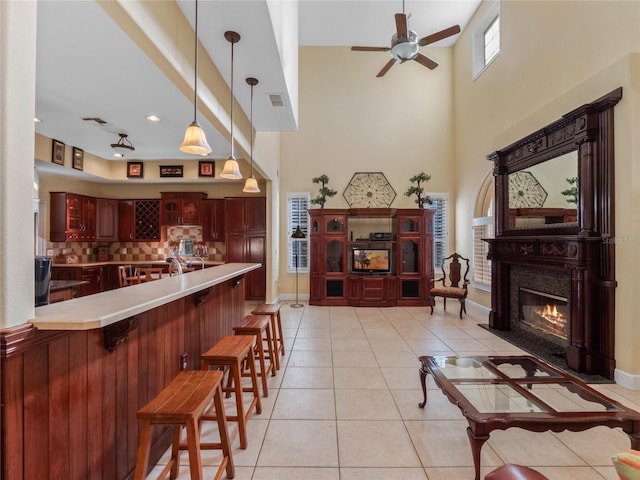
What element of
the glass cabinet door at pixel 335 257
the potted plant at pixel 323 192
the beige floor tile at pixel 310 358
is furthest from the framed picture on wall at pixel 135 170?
the beige floor tile at pixel 310 358

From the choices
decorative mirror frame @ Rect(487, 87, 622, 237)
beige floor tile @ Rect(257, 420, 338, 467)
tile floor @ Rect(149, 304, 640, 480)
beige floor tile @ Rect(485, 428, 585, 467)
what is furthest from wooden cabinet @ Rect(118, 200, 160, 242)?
decorative mirror frame @ Rect(487, 87, 622, 237)

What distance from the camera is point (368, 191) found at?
7.11m

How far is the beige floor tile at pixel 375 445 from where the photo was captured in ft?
6.35

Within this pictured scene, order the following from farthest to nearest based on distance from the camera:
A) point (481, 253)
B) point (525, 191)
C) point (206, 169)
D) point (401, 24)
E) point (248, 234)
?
point (248, 234), point (206, 169), point (481, 253), point (525, 191), point (401, 24)

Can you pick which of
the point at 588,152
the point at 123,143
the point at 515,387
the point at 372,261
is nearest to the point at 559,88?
the point at 588,152

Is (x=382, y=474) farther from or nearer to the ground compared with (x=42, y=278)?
nearer to the ground

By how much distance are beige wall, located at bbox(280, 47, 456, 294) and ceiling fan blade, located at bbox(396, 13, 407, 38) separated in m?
3.21

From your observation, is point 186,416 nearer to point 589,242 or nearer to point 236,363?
point 236,363

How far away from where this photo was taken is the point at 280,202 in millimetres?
7176

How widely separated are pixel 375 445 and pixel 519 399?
38.2 inches

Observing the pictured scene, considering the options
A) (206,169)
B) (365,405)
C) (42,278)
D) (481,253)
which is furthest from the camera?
(206,169)

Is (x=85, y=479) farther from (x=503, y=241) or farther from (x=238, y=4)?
(x=503, y=241)

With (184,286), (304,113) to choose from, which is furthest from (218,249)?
(184,286)

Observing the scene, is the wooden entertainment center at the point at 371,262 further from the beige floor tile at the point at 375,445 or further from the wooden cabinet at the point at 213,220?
the beige floor tile at the point at 375,445
